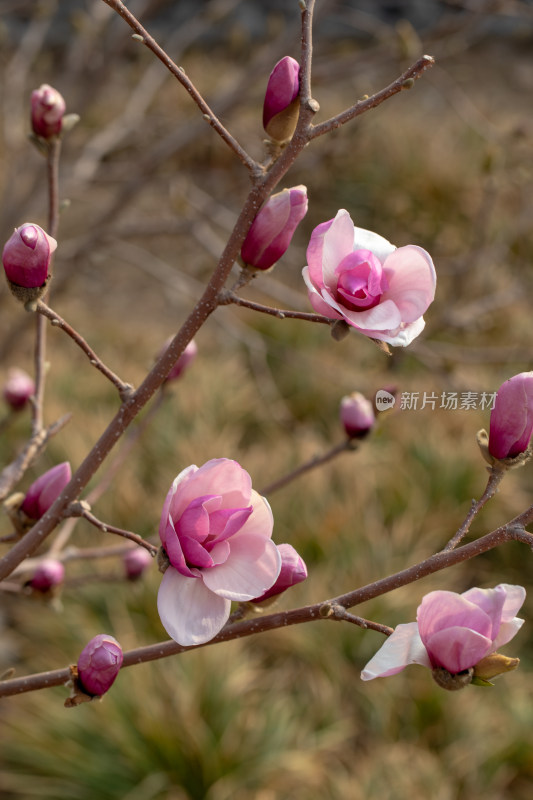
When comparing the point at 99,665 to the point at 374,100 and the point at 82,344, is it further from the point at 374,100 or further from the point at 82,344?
the point at 374,100

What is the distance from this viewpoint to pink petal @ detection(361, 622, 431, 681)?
2.26 feet

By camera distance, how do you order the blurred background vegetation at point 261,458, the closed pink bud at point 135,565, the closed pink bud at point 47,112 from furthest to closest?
the blurred background vegetation at point 261,458, the closed pink bud at point 135,565, the closed pink bud at point 47,112

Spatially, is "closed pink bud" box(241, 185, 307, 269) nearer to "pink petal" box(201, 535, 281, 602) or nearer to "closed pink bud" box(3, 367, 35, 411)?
"pink petal" box(201, 535, 281, 602)

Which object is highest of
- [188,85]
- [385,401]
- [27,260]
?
[188,85]

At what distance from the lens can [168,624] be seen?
66 cm

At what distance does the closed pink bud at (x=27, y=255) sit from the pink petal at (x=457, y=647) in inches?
→ 20.1

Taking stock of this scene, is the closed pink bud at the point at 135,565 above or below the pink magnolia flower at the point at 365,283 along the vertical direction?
below

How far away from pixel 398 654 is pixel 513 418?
0.87 ft

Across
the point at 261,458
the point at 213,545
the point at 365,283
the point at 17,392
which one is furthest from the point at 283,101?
the point at 261,458

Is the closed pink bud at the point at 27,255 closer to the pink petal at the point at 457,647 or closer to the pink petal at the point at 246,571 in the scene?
the pink petal at the point at 246,571

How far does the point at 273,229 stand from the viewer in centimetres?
73

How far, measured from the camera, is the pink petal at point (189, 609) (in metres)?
0.67

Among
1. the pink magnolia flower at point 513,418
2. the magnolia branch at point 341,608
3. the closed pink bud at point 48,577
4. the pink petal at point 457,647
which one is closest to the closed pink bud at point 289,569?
the magnolia branch at point 341,608

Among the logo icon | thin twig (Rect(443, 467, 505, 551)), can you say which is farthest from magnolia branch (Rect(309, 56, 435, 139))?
the logo icon
